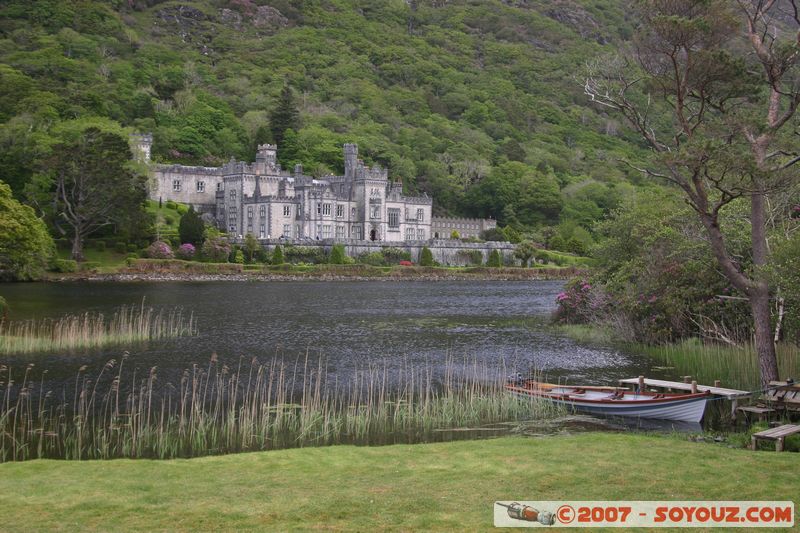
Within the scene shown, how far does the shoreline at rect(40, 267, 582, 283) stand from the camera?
76312mm

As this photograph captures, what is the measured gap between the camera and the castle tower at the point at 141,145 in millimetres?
107062

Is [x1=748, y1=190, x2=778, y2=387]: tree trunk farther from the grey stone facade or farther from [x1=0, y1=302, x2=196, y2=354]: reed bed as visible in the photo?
the grey stone facade

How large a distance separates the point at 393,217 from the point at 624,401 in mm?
94540

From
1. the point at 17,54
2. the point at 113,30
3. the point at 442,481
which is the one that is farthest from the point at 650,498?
the point at 113,30

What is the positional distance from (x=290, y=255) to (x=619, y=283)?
61579mm

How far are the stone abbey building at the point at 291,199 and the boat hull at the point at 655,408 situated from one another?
80.4 metres

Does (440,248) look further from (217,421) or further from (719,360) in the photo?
(217,421)

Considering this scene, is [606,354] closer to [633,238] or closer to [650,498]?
[633,238]

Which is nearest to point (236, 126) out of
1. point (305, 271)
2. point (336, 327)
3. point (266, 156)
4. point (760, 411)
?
point (266, 156)

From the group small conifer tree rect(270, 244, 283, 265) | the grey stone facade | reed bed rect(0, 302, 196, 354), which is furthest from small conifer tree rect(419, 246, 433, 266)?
reed bed rect(0, 302, 196, 354)

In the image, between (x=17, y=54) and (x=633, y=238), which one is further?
(x=17, y=54)

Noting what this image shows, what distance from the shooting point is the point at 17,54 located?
142 m

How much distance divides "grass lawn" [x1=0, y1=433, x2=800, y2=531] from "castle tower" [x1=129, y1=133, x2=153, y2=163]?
94595 millimetres

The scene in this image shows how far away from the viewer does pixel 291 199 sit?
105 metres
